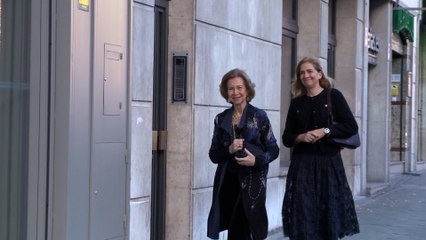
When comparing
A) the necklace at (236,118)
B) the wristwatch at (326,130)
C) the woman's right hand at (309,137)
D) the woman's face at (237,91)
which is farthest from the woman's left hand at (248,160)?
the wristwatch at (326,130)

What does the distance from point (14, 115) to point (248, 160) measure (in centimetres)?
171

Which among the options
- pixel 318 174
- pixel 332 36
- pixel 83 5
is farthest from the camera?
pixel 332 36

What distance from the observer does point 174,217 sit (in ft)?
24.8

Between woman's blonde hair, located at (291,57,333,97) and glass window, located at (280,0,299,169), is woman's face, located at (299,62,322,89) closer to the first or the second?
woman's blonde hair, located at (291,57,333,97)

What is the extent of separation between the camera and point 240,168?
570 cm

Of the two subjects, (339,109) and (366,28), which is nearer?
(339,109)

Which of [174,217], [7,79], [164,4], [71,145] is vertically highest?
[164,4]

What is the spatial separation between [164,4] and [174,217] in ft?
7.02

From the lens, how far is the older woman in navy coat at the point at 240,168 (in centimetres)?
566

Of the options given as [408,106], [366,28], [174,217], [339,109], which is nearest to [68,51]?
[339,109]

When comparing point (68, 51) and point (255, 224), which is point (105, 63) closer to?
point (68, 51)

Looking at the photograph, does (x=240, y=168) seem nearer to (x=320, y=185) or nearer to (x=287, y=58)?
(x=320, y=185)

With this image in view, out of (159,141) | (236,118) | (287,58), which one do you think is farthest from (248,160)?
(287,58)

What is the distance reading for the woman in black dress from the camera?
19.5 ft
